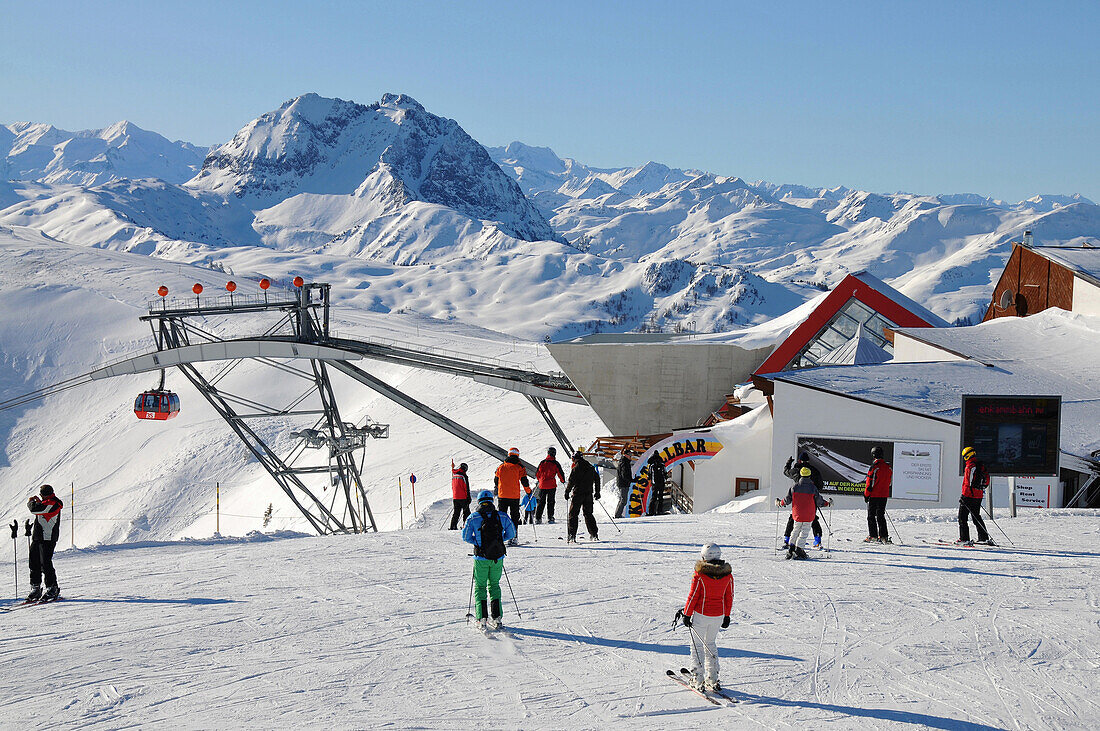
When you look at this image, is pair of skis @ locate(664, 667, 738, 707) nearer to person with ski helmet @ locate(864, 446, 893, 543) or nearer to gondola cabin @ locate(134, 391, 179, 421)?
person with ski helmet @ locate(864, 446, 893, 543)

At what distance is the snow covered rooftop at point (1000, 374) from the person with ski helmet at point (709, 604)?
53.1 feet

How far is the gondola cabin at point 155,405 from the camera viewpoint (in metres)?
31.2

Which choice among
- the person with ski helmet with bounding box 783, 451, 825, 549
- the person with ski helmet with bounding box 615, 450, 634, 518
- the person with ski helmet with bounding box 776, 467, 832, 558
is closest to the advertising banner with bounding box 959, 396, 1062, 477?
the person with ski helmet with bounding box 783, 451, 825, 549

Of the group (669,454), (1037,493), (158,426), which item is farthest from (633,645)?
(158,426)

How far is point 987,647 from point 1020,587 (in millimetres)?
Result: 2945

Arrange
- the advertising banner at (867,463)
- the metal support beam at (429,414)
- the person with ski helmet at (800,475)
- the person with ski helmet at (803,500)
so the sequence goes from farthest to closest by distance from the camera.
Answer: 1. the metal support beam at (429,414)
2. the advertising banner at (867,463)
3. the person with ski helmet at (800,475)
4. the person with ski helmet at (803,500)

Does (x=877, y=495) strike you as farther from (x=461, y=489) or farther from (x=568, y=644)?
(x=461, y=489)

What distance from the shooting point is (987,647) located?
941cm

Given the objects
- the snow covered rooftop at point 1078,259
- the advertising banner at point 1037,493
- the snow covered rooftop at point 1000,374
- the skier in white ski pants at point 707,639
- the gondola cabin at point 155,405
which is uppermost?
the snow covered rooftop at point 1078,259

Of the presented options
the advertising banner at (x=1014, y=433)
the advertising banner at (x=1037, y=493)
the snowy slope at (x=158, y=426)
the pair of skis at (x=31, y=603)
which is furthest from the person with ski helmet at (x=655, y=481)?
the pair of skis at (x=31, y=603)

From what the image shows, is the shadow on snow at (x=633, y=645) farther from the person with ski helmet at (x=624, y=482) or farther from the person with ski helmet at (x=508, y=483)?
the person with ski helmet at (x=624, y=482)

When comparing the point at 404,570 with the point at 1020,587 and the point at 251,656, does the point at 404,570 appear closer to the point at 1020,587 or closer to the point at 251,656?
the point at 251,656

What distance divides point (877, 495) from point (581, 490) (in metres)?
4.65

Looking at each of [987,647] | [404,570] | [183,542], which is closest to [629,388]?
[183,542]
